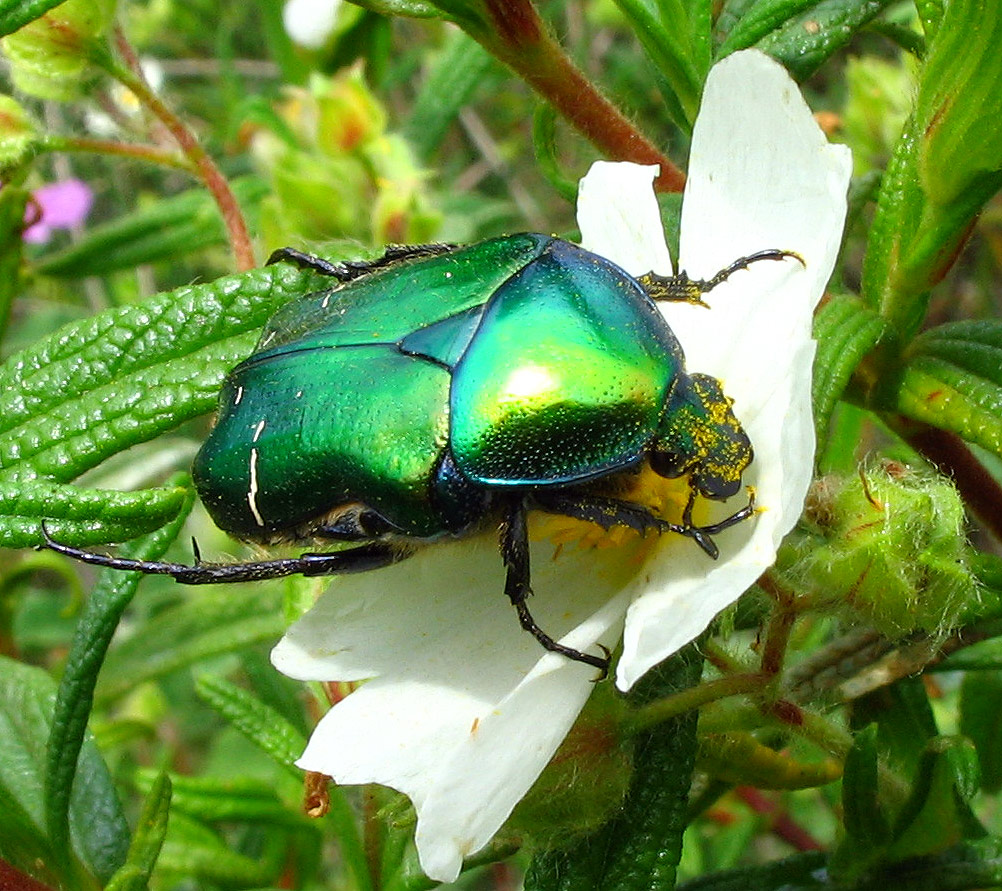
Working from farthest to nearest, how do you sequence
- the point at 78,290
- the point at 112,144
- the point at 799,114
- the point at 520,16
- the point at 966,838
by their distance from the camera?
the point at 78,290 → the point at 112,144 → the point at 966,838 → the point at 520,16 → the point at 799,114

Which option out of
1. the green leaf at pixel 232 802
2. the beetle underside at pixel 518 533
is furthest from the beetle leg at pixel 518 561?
the green leaf at pixel 232 802

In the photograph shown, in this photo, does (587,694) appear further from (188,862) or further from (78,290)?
(78,290)

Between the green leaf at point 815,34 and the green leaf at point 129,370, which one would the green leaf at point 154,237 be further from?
the green leaf at point 815,34

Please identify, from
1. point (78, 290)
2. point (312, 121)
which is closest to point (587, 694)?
point (312, 121)

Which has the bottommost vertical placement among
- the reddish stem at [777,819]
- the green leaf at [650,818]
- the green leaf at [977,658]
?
the reddish stem at [777,819]

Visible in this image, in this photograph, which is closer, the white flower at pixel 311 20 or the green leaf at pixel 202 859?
the green leaf at pixel 202 859

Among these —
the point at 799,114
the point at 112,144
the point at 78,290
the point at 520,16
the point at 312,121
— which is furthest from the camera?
the point at 78,290

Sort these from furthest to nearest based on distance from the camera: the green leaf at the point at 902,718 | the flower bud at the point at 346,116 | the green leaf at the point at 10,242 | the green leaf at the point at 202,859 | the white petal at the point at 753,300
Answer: the flower bud at the point at 346,116 → the green leaf at the point at 202,859 → the green leaf at the point at 10,242 → the green leaf at the point at 902,718 → the white petal at the point at 753,300

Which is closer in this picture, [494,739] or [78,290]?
[494,739]
